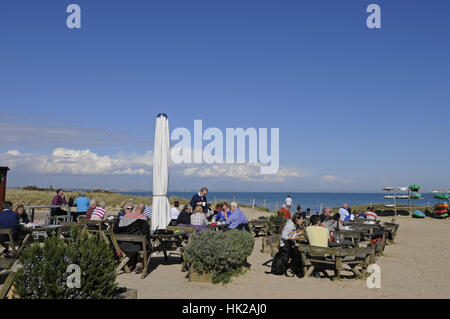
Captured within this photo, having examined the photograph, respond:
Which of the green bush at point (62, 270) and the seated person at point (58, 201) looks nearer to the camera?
the green bush at point (62, 270)

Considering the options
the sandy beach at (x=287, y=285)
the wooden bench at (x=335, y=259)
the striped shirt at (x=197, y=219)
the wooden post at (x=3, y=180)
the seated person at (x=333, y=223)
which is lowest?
the sandy beach at (x=287, y=285)

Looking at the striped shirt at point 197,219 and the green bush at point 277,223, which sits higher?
the striped shirt at point 197,219

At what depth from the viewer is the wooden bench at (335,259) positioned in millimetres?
6436

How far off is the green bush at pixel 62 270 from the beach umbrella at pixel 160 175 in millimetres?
4447

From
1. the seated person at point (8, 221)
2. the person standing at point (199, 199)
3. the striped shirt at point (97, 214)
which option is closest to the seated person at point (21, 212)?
the seated person at point (8, 221)

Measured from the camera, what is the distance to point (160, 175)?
8344 millimetres

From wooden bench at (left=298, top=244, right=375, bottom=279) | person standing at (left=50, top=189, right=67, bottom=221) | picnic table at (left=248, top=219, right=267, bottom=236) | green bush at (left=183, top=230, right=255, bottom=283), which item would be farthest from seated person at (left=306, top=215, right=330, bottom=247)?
person standing at (left=50, top=189, right=67, bottom=221)

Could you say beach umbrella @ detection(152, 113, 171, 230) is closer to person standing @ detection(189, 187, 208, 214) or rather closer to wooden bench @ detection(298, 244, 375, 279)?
wooden bench @ detection(298, 244, 375, 279)

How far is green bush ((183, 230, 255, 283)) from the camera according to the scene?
6.20 m

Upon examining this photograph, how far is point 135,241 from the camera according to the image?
6.65 m

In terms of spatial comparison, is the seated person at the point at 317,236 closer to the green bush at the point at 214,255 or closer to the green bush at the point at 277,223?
the green bush at the point at 214,255
